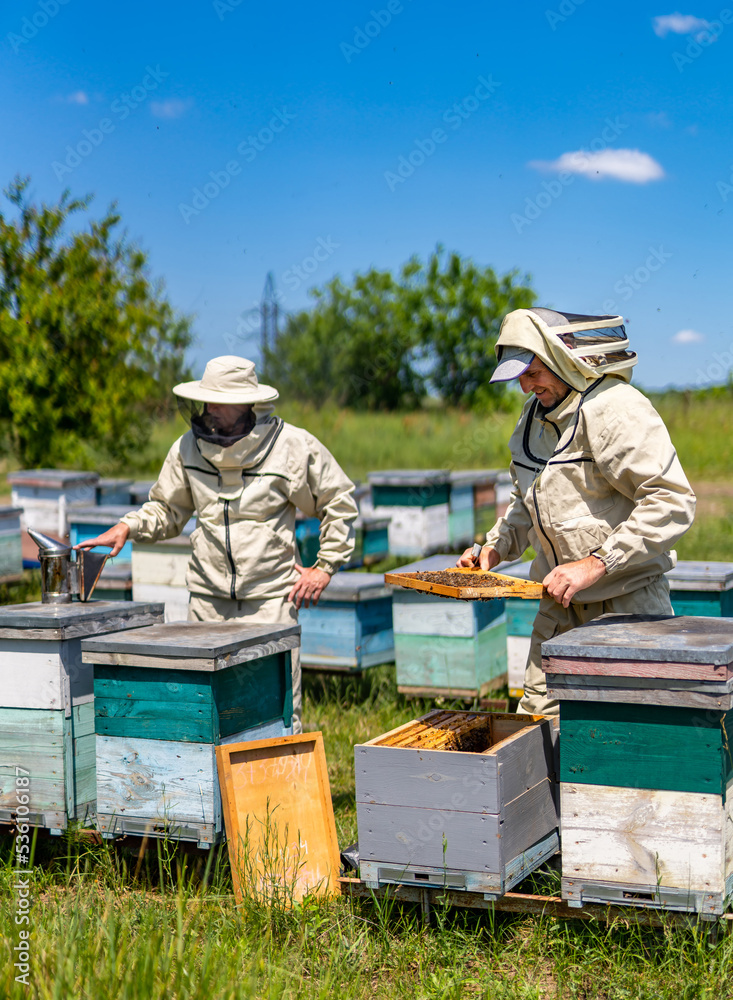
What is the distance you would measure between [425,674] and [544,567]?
2260 millimetres

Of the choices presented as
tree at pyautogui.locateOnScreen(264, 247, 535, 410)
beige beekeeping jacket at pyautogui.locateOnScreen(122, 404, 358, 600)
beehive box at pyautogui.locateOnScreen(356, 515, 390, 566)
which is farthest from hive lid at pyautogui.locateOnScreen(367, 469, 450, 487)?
tree at pyautogui.locateOnScreen(264, 247, 535, 410)

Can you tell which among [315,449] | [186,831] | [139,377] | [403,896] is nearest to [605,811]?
[403,896]

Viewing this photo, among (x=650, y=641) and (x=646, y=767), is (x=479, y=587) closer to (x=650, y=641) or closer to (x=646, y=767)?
(x=650, y=641)

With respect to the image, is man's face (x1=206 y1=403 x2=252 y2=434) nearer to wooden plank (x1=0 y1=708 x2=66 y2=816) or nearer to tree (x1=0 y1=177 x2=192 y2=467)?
wooden plank (x1=0 y1=708 x2=66 y2=816)

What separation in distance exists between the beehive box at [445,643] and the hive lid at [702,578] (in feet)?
3.29

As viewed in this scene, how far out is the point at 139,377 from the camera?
14.3 meters

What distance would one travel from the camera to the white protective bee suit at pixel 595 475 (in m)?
2.86

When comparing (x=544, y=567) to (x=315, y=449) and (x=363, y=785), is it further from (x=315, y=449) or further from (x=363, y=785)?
(x=315, y=449)

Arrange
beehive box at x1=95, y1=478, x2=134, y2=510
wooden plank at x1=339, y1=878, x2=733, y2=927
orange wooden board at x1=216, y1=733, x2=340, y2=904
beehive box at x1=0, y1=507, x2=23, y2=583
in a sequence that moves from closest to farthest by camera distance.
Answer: wooden plank at x1=339, y1=878, x2=733, y2=927 → orange wooden board at x1=216, y1=733, x2=340, y2=904 → beehive box at x1=0, y1=507, x2=23, y2=583 → beehive box at x1=95, y1=478, x2=134, y2=510

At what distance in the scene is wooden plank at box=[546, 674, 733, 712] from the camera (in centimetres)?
252

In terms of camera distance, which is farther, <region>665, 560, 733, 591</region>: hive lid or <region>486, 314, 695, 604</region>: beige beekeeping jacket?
<region>665, 560, 733, 591</region>: hive lid

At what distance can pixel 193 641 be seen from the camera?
3225mm

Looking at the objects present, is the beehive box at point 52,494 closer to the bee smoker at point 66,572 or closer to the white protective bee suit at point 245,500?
the white protective bee suit at point 245,500

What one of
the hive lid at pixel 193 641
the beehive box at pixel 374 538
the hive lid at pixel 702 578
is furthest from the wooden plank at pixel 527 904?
the beehive box at pixel 374 538
